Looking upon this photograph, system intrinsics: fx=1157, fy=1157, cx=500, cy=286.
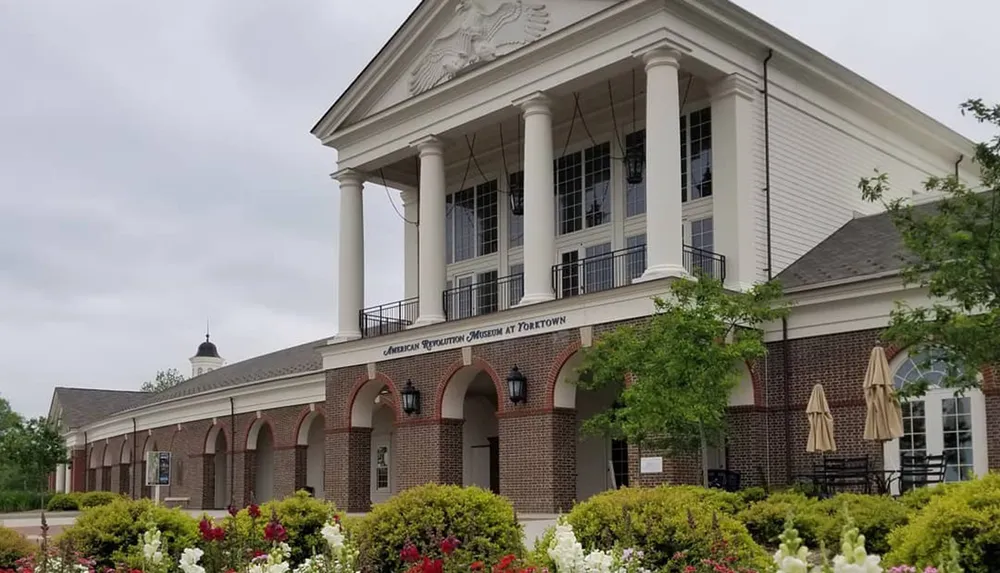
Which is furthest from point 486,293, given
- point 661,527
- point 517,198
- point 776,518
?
point 661,527

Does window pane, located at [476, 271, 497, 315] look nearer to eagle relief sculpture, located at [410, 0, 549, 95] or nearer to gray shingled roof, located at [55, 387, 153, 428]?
eagle relief sculpture, located at [410, 0, 549, 95]

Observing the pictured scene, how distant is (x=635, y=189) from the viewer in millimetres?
27703

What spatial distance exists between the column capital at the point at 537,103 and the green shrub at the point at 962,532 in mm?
17766

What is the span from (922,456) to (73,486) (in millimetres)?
55326

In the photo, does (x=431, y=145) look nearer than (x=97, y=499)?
Yes

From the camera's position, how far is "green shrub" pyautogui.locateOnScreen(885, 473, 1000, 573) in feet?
28.8

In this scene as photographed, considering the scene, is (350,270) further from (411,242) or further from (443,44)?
(443,44)

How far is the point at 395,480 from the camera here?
34906 millimetres

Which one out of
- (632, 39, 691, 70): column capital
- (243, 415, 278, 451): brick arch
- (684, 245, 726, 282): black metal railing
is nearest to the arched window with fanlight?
(684, 245, 726, 282): black metal railing

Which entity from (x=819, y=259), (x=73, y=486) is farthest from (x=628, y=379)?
(x=73, y=486)

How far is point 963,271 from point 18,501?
149 feet

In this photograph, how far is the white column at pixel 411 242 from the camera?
3347 cm

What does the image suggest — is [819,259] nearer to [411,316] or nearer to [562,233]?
[562,233]

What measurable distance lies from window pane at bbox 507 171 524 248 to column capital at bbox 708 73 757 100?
700cm
